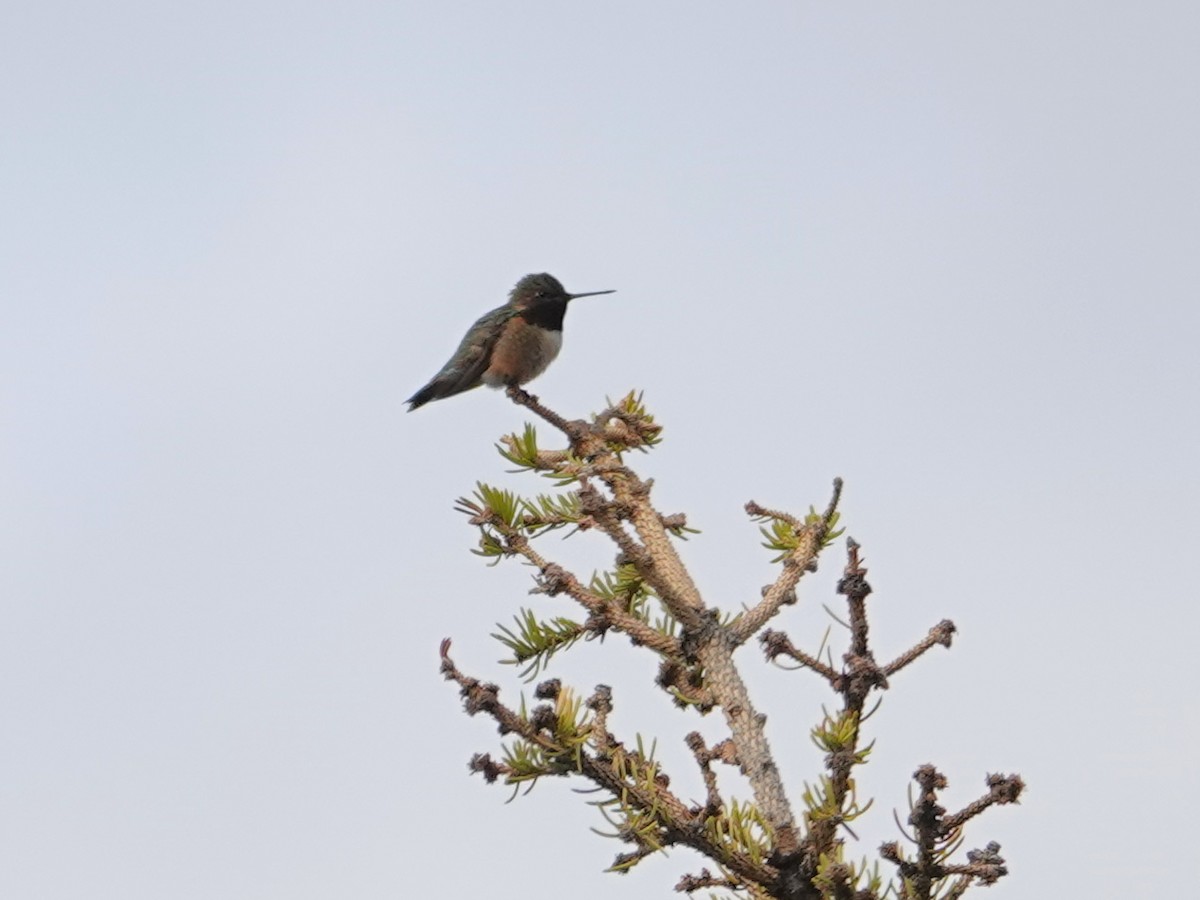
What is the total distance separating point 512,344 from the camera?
12.2m

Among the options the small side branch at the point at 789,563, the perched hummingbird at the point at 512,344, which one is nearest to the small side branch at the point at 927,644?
the small side branch at the point at 789,563

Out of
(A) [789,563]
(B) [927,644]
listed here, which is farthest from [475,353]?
(B) [927,644]

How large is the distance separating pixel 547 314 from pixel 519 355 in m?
0.80

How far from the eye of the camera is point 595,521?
4.73m

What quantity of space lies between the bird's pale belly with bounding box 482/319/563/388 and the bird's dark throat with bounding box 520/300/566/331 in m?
0.15

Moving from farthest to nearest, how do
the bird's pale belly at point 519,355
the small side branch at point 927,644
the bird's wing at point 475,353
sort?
the bird's wing at point 475,353 < the bird's pale belly at point 519,355 < the small side branch at point 927,644

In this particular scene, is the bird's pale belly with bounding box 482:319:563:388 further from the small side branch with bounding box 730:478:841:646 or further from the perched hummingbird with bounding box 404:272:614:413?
the small side branch with bounding box 730:478:841:646

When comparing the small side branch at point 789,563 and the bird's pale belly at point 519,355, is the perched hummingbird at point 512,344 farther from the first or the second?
the small side branch at point 789,563

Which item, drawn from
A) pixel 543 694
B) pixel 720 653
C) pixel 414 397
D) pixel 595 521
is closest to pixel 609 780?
pixel 543 694

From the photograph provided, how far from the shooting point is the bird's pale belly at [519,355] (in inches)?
480

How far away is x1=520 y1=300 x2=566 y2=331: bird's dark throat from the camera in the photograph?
12617 mm

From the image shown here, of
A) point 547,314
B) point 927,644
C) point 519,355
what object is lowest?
point 927,644

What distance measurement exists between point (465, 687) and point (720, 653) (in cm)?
92

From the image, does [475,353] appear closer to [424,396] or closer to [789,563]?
[424,396]
